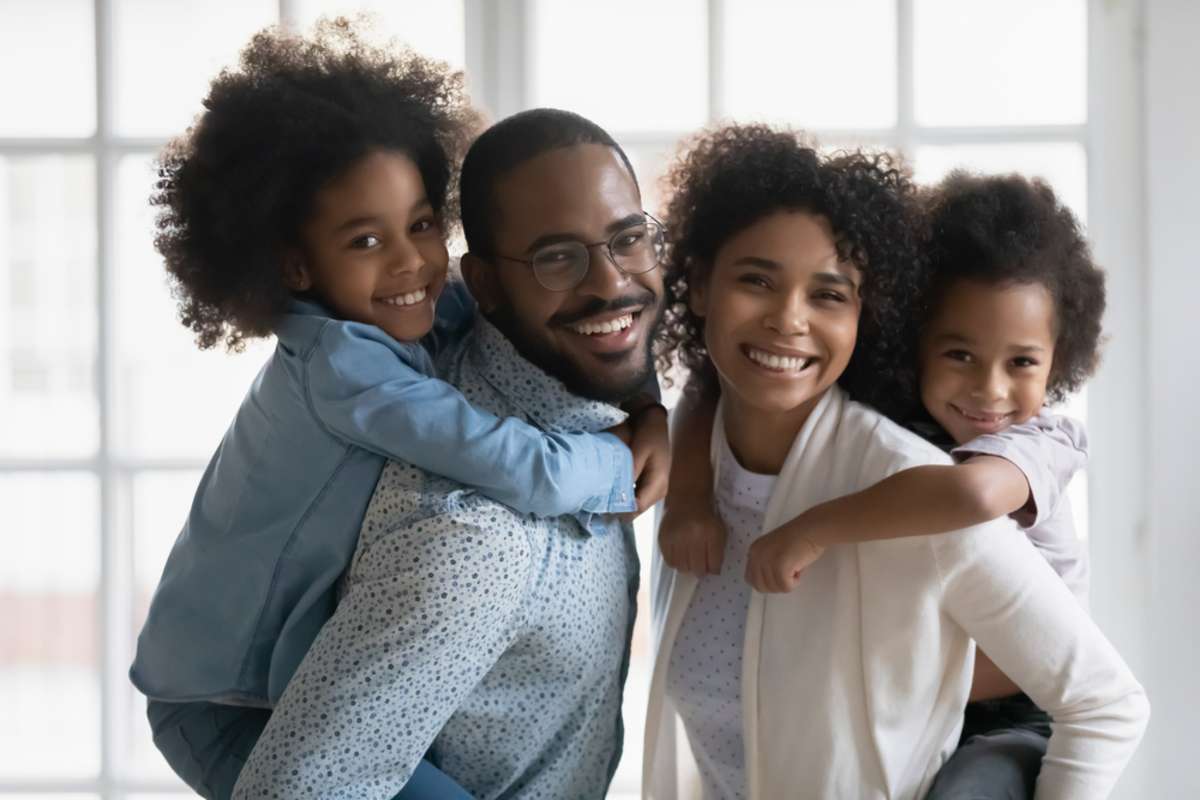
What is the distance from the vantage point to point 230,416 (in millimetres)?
2549

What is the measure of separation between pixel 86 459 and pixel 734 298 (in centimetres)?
153

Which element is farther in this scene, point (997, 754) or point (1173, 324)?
point (1173, 324)

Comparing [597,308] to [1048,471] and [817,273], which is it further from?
[1048,471]

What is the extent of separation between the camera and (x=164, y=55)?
2514 millimetres

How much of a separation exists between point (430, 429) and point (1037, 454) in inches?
31.8

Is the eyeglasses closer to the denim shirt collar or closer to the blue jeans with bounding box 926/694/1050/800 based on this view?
the denim shirt collar

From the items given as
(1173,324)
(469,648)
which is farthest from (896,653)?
(1173,324)

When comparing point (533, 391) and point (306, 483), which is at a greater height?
Answer: point (533, 391)

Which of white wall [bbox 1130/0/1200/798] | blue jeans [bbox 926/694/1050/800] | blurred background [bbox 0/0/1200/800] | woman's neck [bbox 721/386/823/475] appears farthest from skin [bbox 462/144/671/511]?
white wall [bbox 1130/0/1200/798]

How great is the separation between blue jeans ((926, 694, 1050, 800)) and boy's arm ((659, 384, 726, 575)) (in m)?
0.41

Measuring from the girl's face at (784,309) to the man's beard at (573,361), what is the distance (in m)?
0.11

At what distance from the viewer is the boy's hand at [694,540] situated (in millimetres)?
1698

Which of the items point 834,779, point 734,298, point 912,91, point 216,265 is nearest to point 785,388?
point 734,298

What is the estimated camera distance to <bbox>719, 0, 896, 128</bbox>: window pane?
242 cm
